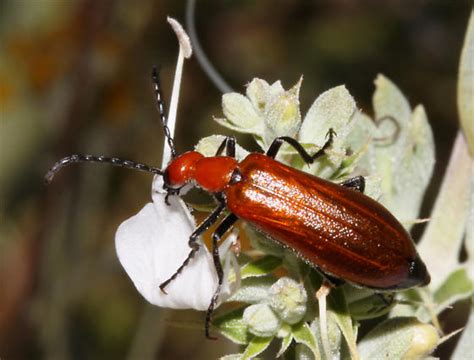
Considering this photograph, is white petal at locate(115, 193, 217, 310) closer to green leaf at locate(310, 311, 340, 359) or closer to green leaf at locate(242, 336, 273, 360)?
green leaf at locate(242, 336, 273, 360)

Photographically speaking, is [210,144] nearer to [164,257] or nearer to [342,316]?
[164,257]

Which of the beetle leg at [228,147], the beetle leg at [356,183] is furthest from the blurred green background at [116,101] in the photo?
the beetle leg at [356,183]

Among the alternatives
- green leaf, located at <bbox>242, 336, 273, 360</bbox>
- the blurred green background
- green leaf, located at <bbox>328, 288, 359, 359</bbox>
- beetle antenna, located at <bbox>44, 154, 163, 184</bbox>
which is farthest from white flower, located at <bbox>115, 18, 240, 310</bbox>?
the blurred green background

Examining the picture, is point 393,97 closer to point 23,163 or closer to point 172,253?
point 172,253

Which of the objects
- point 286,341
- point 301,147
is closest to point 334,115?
point 301,147

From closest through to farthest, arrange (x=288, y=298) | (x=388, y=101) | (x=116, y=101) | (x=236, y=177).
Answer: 1. (x=288, y=298)
2. (x=236, y=177)
3. (x=388, y=101)
4. (x=116, y=101)

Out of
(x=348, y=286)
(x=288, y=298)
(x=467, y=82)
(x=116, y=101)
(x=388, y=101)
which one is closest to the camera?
(x=288, y=298)
